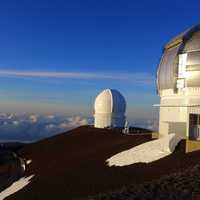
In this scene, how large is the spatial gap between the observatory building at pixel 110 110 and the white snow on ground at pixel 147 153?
24395 mm

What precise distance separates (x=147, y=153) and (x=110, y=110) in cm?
2727

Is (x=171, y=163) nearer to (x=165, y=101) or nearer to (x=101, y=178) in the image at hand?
(x=101, y=178)

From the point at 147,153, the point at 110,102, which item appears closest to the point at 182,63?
the point at 147,153

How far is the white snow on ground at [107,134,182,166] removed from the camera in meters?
25.8

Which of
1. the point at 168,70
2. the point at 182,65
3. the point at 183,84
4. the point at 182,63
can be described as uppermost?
the point at 182,63

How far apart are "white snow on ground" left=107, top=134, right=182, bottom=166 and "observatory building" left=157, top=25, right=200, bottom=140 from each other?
5.51 ft

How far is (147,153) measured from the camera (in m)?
27.2

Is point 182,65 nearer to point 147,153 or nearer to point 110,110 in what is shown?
point 147,153

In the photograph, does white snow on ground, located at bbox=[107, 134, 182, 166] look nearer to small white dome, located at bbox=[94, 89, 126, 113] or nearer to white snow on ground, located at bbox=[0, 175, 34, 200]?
white snow on ground, located at bbox=[0, 175, 34, 200]

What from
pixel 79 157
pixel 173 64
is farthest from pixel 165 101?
pixel 79 157

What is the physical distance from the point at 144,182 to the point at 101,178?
3.38 meters

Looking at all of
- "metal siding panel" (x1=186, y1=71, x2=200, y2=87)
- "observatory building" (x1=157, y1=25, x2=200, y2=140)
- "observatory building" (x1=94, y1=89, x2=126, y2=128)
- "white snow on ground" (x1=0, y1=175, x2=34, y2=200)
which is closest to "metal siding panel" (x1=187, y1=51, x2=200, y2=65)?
"observatory building" (x1=157, y1=25, x2=200, y2=140)

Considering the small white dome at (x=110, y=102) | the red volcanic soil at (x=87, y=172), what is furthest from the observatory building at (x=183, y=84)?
the small white dome at (x=110, y=102)

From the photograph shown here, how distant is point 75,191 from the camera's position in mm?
21344
